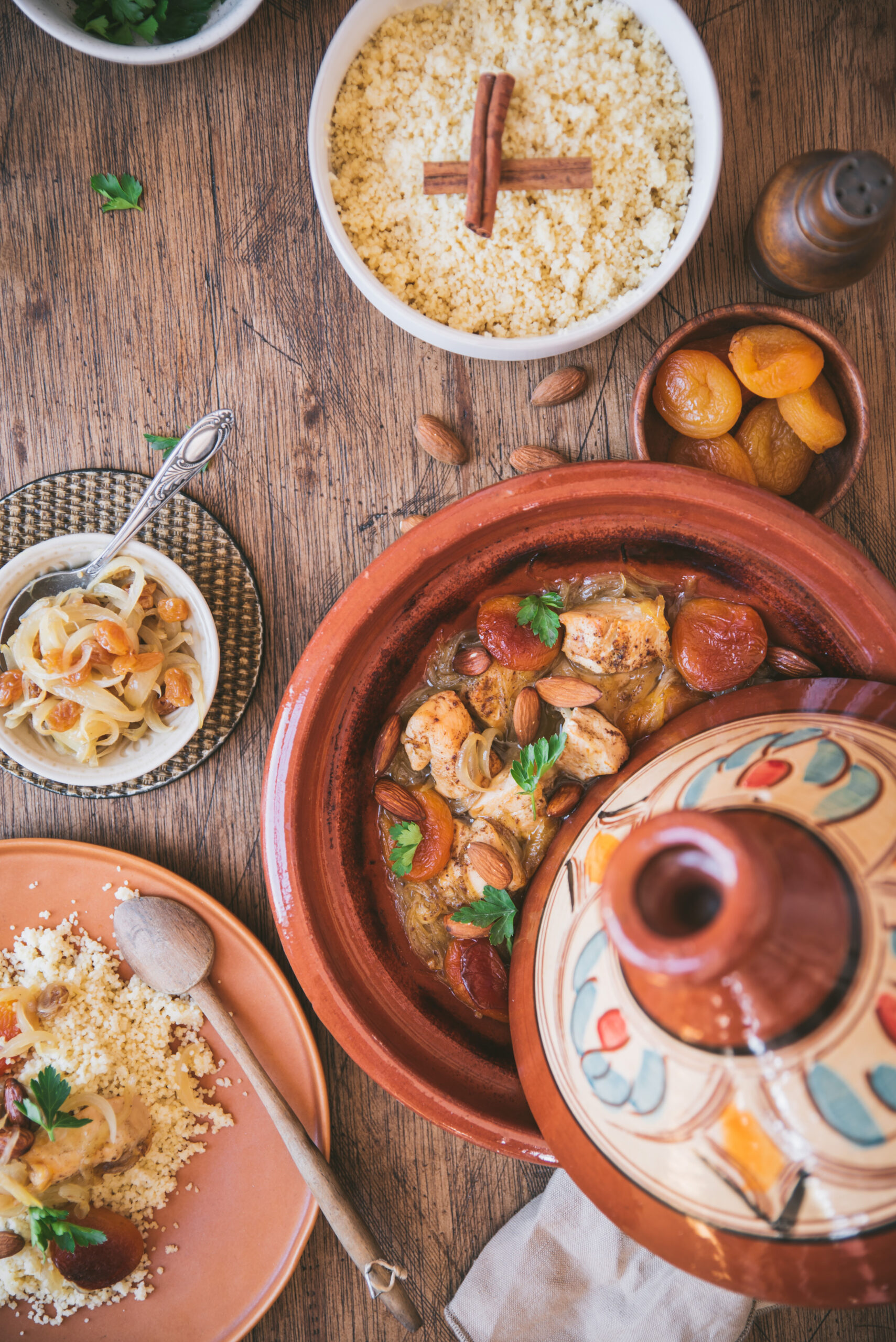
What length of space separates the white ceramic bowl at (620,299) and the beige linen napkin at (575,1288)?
3.83 feet

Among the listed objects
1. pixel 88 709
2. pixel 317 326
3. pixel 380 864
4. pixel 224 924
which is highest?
pixel 317 326

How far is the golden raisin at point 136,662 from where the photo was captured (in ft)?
3.60

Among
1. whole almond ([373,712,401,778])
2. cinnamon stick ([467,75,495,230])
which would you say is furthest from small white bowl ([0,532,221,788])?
cinnamon stick ([467,75,495,230])

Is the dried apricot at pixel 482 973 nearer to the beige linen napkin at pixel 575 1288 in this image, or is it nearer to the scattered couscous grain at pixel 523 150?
the beige linen napkin at pixel 575 1288

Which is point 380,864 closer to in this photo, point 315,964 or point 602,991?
point 315,964

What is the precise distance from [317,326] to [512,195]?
0.33 m

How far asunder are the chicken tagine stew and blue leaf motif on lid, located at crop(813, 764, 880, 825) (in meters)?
0.35

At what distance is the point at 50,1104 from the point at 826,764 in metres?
1.07

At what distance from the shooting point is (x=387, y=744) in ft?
3.42

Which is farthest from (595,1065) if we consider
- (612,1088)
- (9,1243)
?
(9,1243)

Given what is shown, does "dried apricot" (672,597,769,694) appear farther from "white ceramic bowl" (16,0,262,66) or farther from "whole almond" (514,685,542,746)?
"white ceramic bowl" (16,0,262,66)

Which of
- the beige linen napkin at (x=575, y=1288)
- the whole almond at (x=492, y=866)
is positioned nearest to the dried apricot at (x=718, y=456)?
the whole almond at (x=492, y=866)

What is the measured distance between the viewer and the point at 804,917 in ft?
1.75

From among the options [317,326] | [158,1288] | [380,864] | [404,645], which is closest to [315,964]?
[380,864]
